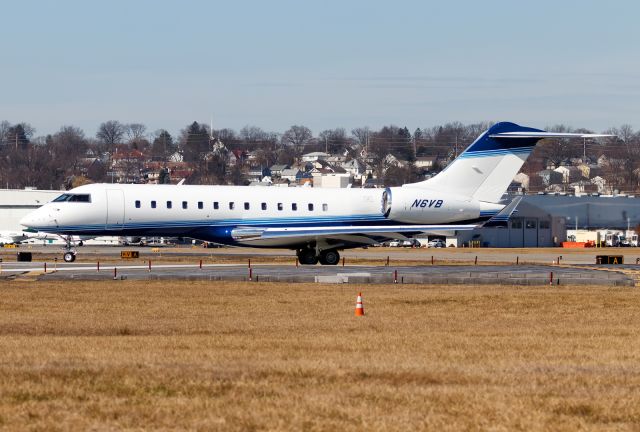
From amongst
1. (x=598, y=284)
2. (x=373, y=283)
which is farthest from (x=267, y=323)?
(x=598, y=284)

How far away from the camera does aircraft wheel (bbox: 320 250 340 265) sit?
53594 mm

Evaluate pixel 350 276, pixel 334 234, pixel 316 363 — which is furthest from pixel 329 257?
pixel 316 363

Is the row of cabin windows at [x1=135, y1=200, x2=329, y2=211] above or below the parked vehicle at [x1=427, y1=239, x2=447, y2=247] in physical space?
above

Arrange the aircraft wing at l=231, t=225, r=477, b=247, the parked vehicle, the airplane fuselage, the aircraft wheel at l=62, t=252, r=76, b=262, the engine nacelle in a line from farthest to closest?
the parked vehicle < the aircraft wheel at l=62, t=252, r=76, b=262 < the engine nacelle < the aircraft wing at l=231, t=225, r=477, b=247 < the airplane fuselage

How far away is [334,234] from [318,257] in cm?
266

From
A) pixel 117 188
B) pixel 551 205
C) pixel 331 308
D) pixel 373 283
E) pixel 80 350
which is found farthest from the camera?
pixel 551 205

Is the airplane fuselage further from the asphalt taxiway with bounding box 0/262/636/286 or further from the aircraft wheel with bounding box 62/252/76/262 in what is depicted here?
the asphalt taxiway with bounding box 0/262/636/286

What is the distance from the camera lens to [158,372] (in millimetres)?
16094

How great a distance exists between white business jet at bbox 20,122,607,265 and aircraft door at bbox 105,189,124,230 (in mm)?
43

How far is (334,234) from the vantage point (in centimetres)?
5162

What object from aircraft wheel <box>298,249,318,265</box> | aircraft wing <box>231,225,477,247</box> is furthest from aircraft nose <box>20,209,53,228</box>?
aircraft wheel <box>298,249,318,265</box>

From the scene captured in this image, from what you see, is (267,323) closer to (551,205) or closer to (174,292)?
(174,292)

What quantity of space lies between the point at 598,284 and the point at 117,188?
21.8m

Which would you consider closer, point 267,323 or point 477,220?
point 267,323
